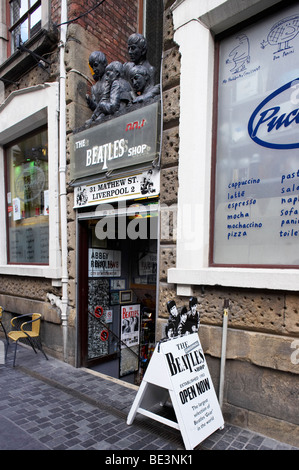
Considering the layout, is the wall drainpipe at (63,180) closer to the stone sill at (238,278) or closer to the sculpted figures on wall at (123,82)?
the sculpted figures on wall at (123,82)

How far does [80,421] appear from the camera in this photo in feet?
10.3

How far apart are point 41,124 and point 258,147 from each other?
4.50 m

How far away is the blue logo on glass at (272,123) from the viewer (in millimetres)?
2889

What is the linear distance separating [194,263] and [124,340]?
287cm

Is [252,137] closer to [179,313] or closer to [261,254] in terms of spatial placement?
[261,254]

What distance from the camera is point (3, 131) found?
21.1 feet

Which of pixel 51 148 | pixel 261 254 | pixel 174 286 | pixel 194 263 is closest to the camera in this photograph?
pixel 261 254

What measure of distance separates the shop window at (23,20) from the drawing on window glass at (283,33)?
185 inches

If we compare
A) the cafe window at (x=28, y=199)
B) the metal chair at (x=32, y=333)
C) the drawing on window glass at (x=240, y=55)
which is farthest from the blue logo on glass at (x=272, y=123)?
the metal chair at (x=32, y=333)

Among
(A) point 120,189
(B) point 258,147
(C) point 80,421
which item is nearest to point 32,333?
(C) point 80,421

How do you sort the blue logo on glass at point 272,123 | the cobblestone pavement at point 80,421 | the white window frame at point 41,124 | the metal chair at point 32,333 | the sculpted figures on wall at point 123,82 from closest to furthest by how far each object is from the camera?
1. the cobblestone pavement at point 80,421
2. the blue logo on glass at point 272,123
3. the sculpted figures on wall at point 123,82
4. the metal chair at point 32,333
5. the white window frame at point 41,124

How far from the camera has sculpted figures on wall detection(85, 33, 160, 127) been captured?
419 cm

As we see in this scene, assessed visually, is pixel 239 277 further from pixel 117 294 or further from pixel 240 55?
pixel 117 294

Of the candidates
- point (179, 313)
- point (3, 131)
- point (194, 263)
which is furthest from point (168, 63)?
point (3, 131)
